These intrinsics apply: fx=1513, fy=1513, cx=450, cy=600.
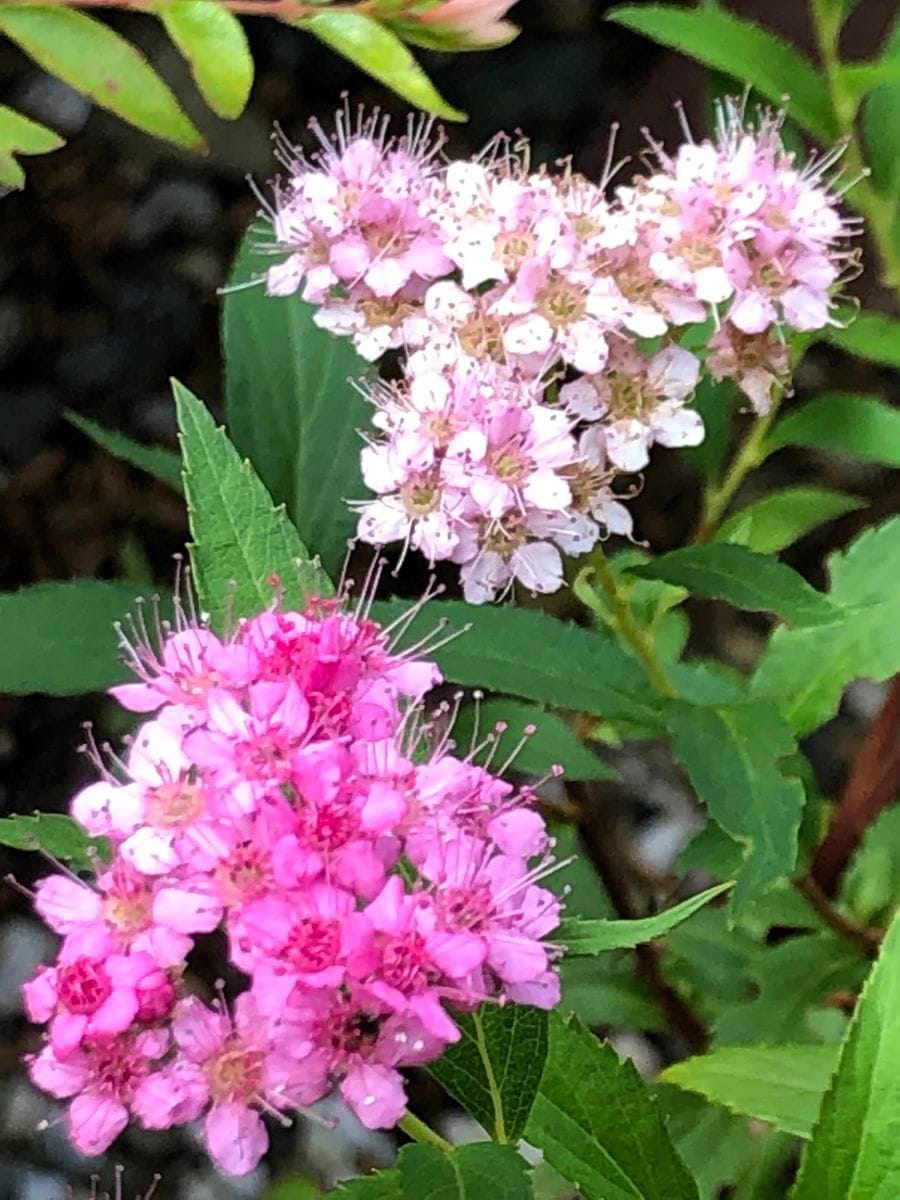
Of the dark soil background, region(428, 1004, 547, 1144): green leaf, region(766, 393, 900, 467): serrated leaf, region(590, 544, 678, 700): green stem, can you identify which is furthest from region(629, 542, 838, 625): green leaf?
the dark soil background

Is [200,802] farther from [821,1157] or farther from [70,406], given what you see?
[70,406]

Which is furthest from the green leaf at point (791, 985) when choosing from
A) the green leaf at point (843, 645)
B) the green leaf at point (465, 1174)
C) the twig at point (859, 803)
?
the green leaf at point (465, 1174)

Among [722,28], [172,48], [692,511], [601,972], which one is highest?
[722,28]

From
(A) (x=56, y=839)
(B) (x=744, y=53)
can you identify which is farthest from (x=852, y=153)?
(A) (x=56, y=839)

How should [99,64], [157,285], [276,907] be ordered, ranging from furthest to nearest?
[157,285] < [99,64] < [276,907]

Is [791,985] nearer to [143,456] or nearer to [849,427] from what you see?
[849,427]

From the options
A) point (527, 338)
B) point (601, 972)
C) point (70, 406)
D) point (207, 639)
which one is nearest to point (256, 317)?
point (527, 338)
